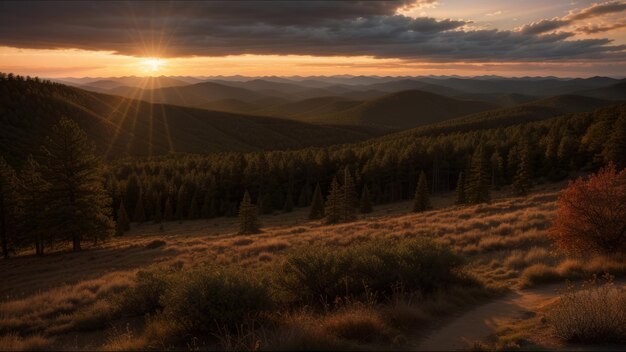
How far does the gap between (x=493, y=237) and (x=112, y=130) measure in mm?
186915

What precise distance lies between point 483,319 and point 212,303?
5.95 m

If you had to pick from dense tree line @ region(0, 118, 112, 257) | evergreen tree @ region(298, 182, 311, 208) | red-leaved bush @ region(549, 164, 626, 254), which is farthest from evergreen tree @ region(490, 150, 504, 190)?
red-leaved bush @ region(549, 164, 626, 254)

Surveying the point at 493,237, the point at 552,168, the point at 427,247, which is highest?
the point at 427,247

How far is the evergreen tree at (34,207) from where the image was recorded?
116 feet

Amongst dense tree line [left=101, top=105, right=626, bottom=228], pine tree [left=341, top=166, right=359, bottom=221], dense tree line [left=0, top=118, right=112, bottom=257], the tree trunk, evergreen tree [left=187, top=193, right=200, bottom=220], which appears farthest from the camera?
dense tree line [left=101, top=105, right=626, bottom=228]

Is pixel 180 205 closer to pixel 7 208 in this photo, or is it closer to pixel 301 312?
pixel 7 208

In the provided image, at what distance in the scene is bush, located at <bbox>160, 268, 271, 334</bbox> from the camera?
848 centimetres

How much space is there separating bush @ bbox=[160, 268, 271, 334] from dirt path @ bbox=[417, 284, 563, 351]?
11.3 ft

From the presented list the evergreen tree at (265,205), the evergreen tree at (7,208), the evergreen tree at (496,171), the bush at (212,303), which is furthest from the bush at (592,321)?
the evergreen tree at (496,171)

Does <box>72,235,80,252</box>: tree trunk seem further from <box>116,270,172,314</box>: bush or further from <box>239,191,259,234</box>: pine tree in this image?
<box>116,270,172,314</box>: bush

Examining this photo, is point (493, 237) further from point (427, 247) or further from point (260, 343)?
point (260, 343)

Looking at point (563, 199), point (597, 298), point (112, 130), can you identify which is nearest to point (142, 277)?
point (597, 298)

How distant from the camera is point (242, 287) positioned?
898cm

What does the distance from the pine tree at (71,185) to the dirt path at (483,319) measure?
3359cm
